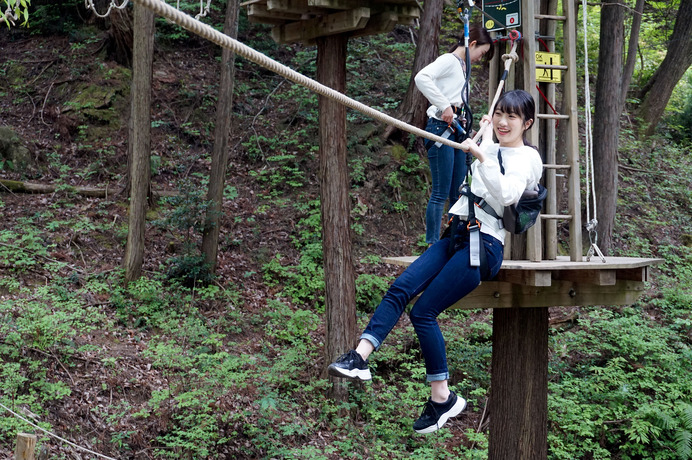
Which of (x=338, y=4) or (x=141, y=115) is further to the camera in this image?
(x=141, y=115)

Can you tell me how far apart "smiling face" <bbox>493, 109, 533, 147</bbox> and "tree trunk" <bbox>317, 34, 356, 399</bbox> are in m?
3.70

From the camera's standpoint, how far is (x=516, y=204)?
3.08 meters

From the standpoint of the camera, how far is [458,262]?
3037mm

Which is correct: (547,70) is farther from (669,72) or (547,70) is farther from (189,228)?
(669,72)

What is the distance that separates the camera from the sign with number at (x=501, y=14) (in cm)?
414

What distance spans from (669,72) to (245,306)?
10347 millimetres

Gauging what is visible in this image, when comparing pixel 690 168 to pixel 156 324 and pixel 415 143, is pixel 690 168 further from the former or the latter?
pixel 156 324

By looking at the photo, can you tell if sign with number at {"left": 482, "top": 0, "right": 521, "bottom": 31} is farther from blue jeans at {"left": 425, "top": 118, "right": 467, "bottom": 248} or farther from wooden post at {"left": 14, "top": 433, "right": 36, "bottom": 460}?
Answer: wooden post at {"left": 14, "top": 433, "right": 36, "bottom": 460}

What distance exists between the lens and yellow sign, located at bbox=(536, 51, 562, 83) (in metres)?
4.23

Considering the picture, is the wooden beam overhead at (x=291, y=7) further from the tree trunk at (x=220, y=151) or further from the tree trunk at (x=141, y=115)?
the tree trunk at (x=141, y=115)

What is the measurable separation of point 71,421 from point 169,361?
1.20 metres

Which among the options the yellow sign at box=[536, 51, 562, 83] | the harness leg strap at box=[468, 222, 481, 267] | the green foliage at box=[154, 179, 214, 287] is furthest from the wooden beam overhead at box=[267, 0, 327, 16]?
the green foliage at box=[154, 179, 214, 287]

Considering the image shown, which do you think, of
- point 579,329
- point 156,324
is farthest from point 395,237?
point 156,324

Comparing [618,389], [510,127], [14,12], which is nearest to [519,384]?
[510,127]
